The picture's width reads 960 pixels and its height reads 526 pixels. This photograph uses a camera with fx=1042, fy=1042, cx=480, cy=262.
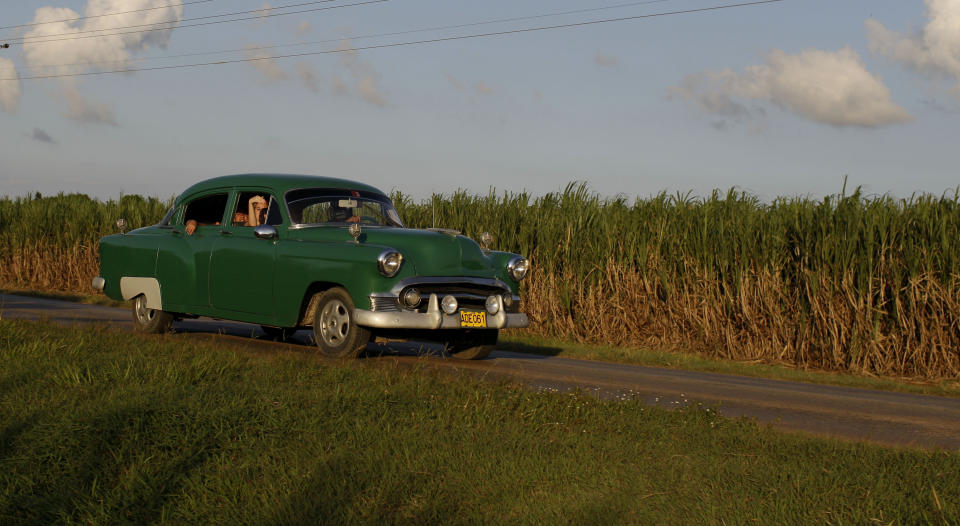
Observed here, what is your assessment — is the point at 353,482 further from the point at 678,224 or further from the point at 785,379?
the point at 678,224

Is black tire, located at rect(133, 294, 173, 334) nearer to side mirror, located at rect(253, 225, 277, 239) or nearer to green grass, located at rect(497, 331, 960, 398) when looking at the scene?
side mirror, located at rect(253, 225, 277, 239)

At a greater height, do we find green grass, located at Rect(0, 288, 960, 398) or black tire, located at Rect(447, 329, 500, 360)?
black tire, located at Rect(447, 329, 500, 360)

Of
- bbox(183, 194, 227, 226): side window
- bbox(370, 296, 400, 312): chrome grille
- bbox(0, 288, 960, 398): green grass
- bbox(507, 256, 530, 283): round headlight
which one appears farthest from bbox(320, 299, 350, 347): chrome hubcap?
bbox(0, 288, 960, 398): green grass

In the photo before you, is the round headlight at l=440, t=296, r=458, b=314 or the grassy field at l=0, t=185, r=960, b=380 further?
the grassy field at l=0, t=185, r=960, b=380

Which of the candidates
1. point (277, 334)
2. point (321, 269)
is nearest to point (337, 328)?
point (321, 269)

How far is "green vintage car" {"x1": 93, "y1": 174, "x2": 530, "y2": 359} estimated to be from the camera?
10492mm

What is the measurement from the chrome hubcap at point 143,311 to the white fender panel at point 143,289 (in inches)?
3.6

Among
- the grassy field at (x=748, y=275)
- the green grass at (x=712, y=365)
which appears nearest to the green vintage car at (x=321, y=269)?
the green grass at (x=712, y=365)

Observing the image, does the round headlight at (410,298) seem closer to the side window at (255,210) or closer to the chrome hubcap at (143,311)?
the side window at (255,210)

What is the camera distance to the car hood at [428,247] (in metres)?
10.7

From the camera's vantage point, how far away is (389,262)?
33.9ft

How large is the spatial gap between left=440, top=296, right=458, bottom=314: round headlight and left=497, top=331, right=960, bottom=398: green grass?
3745 mm

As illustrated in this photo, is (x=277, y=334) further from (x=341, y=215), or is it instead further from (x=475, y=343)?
(x=475, y=343)

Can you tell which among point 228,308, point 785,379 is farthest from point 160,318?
point 785,379
